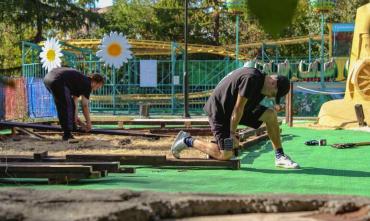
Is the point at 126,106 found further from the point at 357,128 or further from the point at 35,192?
the point at 35,192

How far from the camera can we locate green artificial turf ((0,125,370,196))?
5.42 m

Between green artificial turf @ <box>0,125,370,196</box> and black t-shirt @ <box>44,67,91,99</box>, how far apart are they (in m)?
2.81

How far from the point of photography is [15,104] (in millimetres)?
20047

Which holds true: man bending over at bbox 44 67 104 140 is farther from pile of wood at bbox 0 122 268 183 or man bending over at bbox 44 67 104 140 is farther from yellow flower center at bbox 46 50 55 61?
yellow flower center at bbox 46 50 55 61

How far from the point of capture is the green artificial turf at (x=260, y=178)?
17.8 ft

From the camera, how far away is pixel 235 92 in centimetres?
702

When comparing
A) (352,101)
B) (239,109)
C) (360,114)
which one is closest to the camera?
(239,109)

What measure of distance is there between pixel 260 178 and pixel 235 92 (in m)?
1.17

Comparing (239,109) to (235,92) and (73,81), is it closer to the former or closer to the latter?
(235,92)

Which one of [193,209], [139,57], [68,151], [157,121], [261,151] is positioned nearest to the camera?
[193,209]

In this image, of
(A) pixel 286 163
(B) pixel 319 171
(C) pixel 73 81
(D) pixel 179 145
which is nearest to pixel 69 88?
(C) pixel 73 81

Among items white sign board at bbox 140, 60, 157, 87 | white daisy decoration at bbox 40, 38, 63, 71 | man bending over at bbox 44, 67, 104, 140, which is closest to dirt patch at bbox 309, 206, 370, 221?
man bending over at bbox 44, 67, 104, 140

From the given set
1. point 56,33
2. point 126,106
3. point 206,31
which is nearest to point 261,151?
point 126,106

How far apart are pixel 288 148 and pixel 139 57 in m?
24.4
